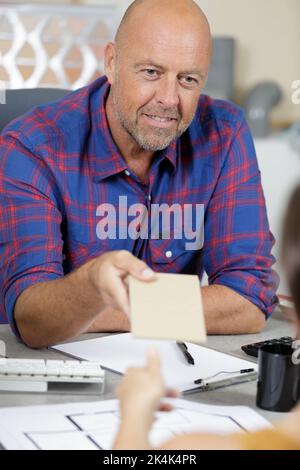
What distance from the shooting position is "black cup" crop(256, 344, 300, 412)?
108 cm

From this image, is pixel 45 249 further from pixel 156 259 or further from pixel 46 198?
pixel 156 259

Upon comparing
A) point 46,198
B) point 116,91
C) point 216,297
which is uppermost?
point 116,91

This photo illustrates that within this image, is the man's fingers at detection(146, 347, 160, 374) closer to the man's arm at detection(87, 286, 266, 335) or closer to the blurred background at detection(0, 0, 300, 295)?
the man's arm at detection(87, 286, 266, 335)

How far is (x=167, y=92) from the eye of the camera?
A: 1570 millimetres

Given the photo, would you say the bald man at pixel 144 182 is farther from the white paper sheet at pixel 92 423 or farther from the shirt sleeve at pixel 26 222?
the white paper sheet at pixel 92 423

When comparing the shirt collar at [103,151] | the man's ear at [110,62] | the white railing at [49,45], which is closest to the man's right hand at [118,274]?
the shirt collar at [103,151]

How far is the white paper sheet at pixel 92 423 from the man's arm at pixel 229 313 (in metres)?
0.35

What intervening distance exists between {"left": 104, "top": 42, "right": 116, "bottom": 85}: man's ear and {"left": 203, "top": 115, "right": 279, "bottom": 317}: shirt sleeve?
28cm

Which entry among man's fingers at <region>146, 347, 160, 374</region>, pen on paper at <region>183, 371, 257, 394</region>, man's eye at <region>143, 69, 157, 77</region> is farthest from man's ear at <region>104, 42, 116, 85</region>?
man's fingers at <region>146, 347, 160, 374</region>

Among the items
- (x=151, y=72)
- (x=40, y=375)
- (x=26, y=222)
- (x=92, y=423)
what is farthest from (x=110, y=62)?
(x=92, y=423)

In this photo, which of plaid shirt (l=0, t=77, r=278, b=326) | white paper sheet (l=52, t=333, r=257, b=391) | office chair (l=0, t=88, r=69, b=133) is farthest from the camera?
office chair (l=0, t=88, r=69, b=133)

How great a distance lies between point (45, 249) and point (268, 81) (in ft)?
8.68
